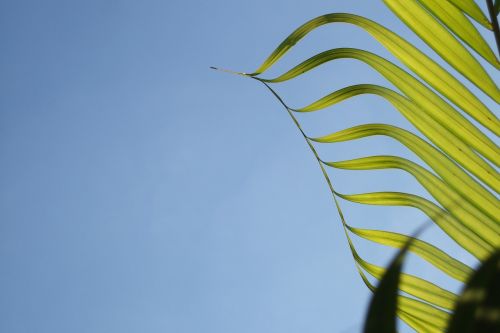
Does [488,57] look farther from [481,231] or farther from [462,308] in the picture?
[462,308]

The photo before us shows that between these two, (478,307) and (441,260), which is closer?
(478,307)

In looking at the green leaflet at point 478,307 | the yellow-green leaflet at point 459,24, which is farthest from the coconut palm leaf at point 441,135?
the green leaflet at point 478,307

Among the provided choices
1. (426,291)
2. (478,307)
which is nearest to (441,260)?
(426,291)

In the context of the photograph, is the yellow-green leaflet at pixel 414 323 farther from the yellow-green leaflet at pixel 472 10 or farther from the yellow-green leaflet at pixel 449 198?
the yellow-green leaflet at pixel 472 10

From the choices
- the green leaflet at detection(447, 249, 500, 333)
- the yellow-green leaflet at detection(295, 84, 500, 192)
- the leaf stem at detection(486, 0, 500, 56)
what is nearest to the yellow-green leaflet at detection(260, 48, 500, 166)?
the yellow-green leaflet at detection(295, 84, 500, 192)

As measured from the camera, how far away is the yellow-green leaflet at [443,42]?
2.40 ft

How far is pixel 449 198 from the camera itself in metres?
0.74

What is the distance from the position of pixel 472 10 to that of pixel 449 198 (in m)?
0.26

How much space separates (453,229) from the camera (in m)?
0.70

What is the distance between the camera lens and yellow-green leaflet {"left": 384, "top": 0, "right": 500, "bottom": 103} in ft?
2.40

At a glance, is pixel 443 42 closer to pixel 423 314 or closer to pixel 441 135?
pixel 441 135

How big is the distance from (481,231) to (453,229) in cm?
4

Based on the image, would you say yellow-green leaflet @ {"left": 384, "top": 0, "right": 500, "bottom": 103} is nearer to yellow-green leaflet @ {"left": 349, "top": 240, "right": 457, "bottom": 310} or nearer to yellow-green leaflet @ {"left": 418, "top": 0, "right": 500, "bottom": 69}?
yellow-green leaflet @ {"left": 418, "top": 0, "right": 500, "bottom": 69}

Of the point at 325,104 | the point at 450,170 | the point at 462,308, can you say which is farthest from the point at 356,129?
the point at 462,308
